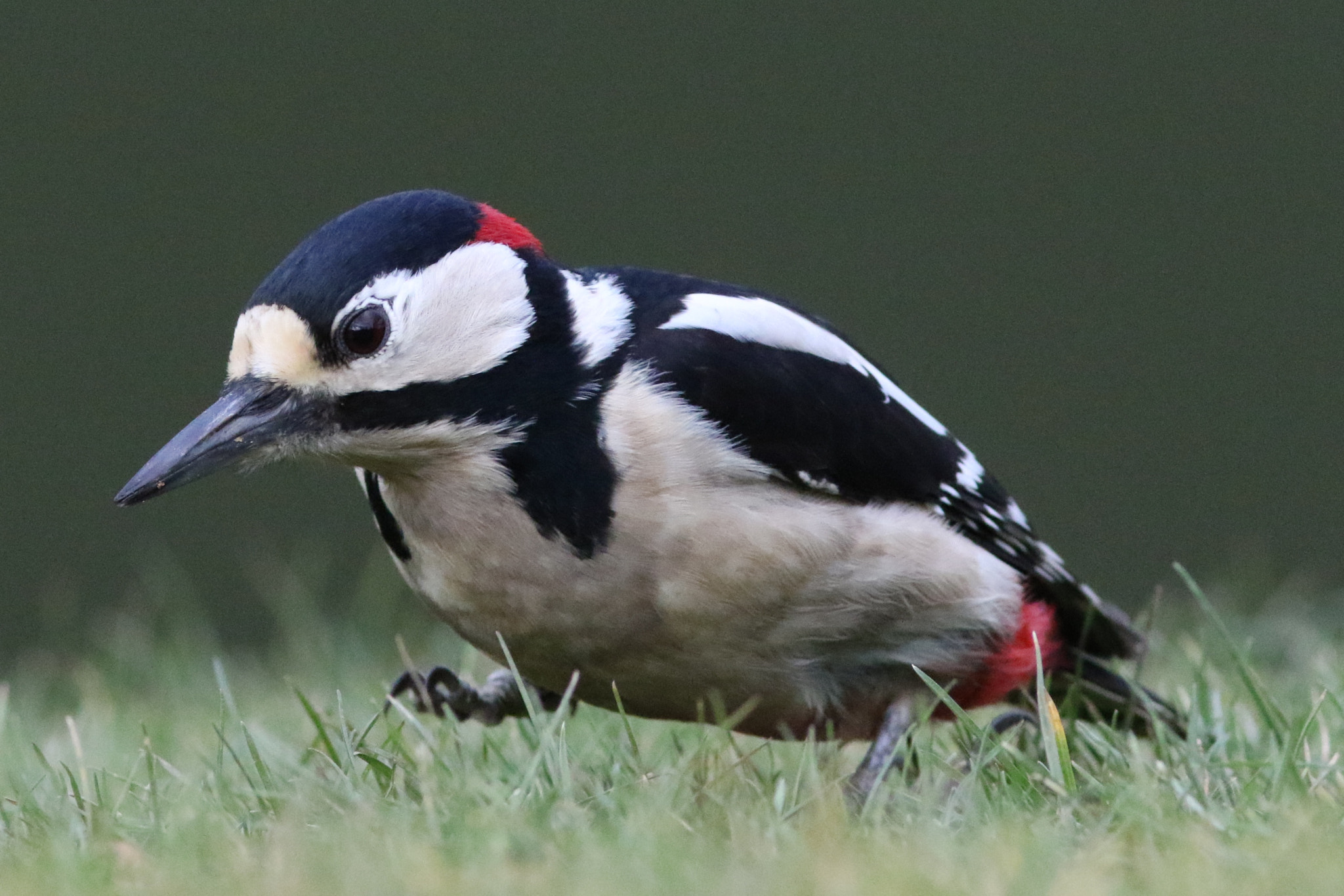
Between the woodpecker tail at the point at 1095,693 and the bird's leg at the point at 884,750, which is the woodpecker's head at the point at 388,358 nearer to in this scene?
the bird's leg at the point at 884,750

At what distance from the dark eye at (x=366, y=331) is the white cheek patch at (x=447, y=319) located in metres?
0.01

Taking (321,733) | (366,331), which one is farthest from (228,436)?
(321,733)

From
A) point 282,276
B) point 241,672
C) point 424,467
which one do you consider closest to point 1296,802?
point 424,467

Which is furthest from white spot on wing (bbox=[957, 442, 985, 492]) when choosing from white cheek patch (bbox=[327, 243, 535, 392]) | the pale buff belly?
white cheek patch (bbox=[327, 243, 535, 392])

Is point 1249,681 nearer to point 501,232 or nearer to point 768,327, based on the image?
point 768,327

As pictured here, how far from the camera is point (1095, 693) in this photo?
412 centimetres

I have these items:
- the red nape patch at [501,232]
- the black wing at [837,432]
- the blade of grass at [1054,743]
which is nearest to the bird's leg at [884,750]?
the blade of grass at [1054,743]

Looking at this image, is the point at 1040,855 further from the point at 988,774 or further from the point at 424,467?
the point at 424,467

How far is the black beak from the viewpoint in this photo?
10.3 ft

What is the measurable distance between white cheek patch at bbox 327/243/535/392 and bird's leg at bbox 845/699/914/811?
1.08 metres

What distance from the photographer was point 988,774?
320 centimetres

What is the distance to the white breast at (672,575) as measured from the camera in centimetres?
323

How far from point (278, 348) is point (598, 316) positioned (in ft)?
2.11

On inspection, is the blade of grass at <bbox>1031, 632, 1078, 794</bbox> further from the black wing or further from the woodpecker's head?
the woodpecker's head
